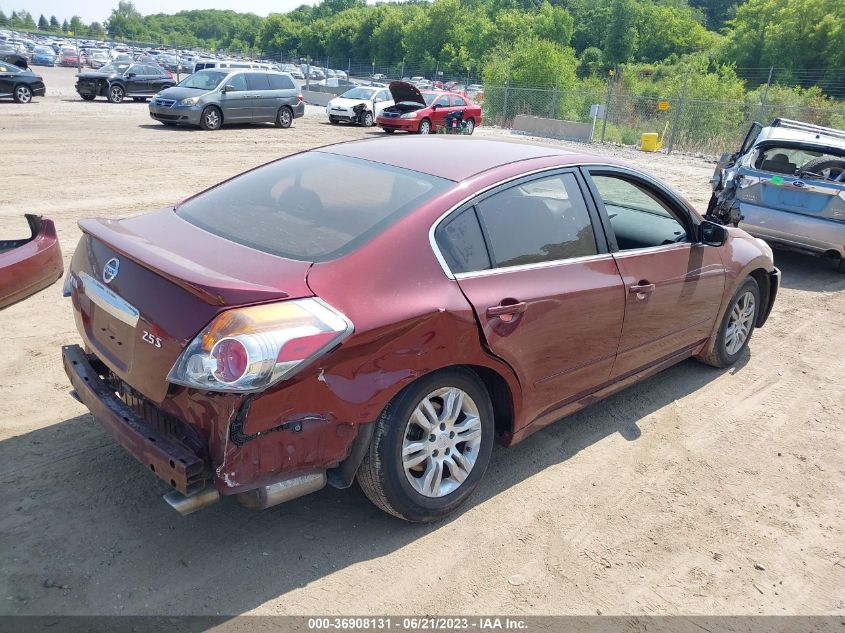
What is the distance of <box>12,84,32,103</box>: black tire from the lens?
2308cm

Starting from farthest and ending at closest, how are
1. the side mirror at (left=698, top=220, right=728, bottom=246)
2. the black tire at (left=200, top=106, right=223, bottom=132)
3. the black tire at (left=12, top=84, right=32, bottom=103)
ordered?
the black tire at (left=12, top=84, right=32, bottom=103), the black tire at (left=200, top=106, right=223, bottom=132), the side mirror at (left=698, top=220, right=728, bottom=246)

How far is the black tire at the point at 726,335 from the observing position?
5215mm

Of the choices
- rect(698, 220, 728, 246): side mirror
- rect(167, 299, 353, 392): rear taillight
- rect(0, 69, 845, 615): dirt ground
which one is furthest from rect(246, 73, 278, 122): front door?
rect(167, 299, 353, 392): rear taillight

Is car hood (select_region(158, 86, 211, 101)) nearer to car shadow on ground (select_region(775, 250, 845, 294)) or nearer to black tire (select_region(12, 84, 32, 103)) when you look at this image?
black tire (select_region(12, 84, 32, 103))

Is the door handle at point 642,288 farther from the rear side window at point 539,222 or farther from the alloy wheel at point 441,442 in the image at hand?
the alloy wheel at point 441,442

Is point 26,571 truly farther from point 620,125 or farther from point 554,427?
point 620,125

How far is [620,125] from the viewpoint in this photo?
29.3m

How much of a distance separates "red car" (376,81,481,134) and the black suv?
9805mm

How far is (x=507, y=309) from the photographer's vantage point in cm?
336

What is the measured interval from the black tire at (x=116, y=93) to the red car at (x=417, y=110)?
10.5 meters

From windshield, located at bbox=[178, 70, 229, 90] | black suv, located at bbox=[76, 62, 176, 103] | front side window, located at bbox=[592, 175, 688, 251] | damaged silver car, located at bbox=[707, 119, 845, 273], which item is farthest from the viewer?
black suv, located at bbox=[76, 62, 176, 103]

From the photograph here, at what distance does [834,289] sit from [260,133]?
16558 mm

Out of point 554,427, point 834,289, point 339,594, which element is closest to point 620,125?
point 834,289

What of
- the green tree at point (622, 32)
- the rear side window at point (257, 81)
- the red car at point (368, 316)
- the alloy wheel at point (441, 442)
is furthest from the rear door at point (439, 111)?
the green tree at point (622, 32)
